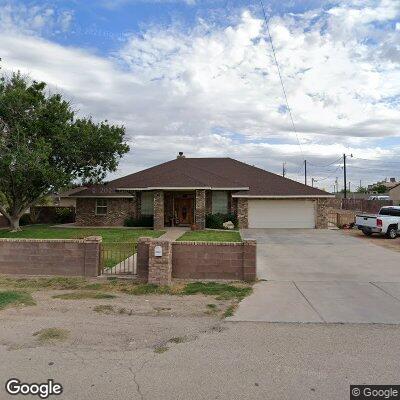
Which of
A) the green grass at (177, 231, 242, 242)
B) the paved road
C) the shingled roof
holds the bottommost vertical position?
the paved road

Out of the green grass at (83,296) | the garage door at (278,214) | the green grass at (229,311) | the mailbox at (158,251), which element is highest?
the garage door at (278,214)

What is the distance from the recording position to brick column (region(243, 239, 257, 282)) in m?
10.1

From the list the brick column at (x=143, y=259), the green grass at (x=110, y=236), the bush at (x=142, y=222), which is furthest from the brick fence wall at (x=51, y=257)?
the bush at (x=142, y=222)

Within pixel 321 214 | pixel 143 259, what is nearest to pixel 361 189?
pixel 321 214

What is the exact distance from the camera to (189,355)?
17.5 feet

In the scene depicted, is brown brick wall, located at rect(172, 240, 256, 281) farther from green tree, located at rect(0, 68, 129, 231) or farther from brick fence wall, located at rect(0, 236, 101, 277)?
green tree, located at rect(0, 68, 129, 231)

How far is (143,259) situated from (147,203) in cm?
1934

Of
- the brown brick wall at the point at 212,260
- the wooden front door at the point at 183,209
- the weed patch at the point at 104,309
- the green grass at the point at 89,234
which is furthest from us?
the wooden front door at the point at 183,209

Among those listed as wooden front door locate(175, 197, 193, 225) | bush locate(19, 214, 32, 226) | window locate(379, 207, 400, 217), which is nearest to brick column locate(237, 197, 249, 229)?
wooden front door locate(175, 197, 193, 225)

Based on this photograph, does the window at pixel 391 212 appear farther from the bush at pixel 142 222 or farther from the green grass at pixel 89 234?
the bush at pixel 142 222

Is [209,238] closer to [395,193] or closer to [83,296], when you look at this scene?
[83,296]

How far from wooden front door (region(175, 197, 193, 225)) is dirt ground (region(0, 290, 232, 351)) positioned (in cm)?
2003

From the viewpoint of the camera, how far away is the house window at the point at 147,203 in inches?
1142

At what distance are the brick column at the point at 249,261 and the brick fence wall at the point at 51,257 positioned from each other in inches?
146
